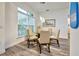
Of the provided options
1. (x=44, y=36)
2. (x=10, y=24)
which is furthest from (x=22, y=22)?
(x=44, y=36)

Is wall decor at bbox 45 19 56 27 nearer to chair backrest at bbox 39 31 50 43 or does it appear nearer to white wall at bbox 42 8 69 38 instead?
white wall at bbox 42 8 69 38

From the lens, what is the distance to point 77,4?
3.02 feet

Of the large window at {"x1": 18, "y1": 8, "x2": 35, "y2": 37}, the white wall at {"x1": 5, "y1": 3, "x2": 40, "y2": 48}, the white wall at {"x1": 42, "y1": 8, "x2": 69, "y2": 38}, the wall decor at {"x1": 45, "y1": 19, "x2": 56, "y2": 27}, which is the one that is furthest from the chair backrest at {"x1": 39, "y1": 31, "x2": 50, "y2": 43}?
the wall decor at {"x1": 45, "y1": 19, "x2": 56, "y2": 27}

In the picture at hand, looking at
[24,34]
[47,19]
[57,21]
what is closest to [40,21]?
[47,19]

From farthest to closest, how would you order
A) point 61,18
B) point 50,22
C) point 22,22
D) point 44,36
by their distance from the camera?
point 50,22
point 61,18
point 22,22
point 44,36

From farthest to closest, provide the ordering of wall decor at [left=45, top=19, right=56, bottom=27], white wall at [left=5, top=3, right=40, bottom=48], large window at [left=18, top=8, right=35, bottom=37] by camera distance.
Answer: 1. wall decor at [left=45, top=19, right=56, bottom=27]
2. large window at [left=18, top=8, right=35, bottom=37]
3. white wall at [left=5, top=3, right=40, bottom=48]

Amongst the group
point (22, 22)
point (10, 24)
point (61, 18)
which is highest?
point (61, 18)

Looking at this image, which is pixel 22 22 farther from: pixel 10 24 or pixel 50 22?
pixel 50 22

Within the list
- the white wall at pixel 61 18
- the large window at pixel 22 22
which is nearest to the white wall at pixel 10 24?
the large window at pixel 22 22

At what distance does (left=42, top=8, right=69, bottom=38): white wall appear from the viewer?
8.48 meters

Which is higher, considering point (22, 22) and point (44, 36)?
point (22, 22)

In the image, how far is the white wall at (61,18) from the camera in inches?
334

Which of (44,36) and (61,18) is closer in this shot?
(44,36)

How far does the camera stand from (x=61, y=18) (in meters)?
8.77
